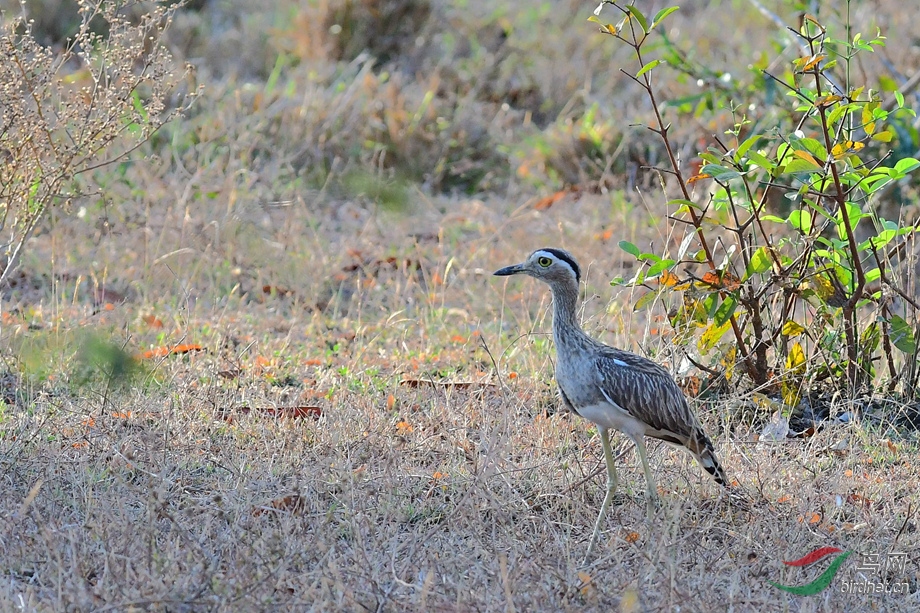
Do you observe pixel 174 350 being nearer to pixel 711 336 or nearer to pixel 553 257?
pixel 553 257

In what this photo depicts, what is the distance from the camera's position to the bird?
3957mm

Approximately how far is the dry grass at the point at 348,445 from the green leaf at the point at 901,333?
1.15 ft

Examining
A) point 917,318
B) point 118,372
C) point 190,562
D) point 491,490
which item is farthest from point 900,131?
point 190,562

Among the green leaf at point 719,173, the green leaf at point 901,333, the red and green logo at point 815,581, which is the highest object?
the green leaf at point 719,173

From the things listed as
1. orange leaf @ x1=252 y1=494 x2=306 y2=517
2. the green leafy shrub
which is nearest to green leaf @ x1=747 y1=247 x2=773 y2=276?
the green leafy shrub

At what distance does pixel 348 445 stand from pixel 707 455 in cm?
140

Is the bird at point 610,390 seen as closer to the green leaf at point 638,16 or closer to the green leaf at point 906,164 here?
the green leaf at point 638,16

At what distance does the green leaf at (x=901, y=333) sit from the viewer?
16.0 ft

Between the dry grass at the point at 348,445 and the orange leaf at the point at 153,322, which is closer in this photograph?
the dry grass at the point at 348,445

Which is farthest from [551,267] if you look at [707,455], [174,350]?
[174,350]

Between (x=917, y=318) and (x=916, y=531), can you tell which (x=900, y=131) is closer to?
(x=917, y=318)

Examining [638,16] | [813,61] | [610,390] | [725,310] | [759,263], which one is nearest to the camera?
[610,390]

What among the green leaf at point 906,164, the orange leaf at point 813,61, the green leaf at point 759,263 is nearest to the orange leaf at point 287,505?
the green leaf at point 759,263

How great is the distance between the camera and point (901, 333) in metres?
4.91
